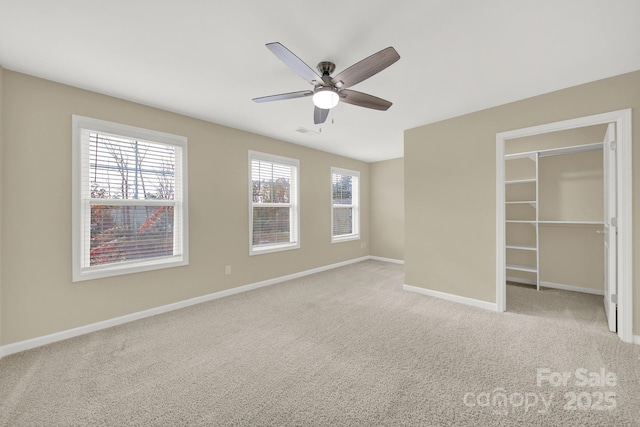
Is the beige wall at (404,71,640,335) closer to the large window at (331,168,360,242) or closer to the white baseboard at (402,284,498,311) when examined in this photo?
the white baseboard at (402,284,498,311)

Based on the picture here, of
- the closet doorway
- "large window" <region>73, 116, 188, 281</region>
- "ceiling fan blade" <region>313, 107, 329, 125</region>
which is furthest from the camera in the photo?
the closet doorway

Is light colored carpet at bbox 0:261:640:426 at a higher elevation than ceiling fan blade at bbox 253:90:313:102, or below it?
below

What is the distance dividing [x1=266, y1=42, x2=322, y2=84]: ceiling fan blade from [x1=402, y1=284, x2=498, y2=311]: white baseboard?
10.8 ft

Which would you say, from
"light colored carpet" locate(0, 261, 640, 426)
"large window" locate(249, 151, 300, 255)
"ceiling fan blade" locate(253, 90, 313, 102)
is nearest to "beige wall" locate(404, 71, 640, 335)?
"light colored carpet" locate(0, 261, 640, 426)

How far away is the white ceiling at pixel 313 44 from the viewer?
1.65 meters

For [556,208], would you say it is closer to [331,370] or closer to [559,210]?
[559,210]

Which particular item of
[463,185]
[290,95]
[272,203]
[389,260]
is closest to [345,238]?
[389,260]

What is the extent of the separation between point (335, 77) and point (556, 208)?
430 centimetres

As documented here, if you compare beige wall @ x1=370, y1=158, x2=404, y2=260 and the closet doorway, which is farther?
beige wall @ x1=370, y1=158, x2=404, y2=260

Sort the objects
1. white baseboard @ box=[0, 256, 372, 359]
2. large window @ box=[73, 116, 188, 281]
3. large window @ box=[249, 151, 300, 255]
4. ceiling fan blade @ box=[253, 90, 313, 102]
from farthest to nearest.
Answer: large window @ box=[249, 151, 300, 255] → large window @ box=[73, 116, 188, 281] → white baseboard @ box=[0, 256, 372, 359] → ceiling fan blade @ box=[253, 90, 313, 102]

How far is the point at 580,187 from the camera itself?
3.86 meters

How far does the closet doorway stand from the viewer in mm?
3164

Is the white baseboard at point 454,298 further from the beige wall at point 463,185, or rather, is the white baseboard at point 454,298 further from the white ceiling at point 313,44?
the white ceiling at point 313,44

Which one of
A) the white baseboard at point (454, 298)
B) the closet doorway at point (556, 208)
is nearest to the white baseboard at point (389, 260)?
the white baseboard at point (454, 298)
